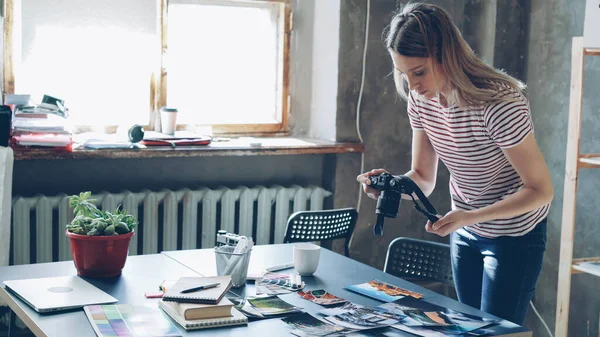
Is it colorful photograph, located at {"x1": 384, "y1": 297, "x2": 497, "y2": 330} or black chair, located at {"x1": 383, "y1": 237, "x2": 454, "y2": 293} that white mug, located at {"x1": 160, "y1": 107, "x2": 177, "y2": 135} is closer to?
black chair, located at {"x1": 383, "y1": 237, "x2": 454, "y2": 293}

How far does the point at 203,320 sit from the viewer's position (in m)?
1.65

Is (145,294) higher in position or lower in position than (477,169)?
lower

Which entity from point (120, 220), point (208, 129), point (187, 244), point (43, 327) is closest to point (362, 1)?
point (208, 129)

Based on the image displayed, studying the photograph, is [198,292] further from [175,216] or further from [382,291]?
[175,216]

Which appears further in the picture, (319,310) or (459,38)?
(459,38)

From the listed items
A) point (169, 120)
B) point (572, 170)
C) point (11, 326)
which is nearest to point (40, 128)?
point (169, 120)

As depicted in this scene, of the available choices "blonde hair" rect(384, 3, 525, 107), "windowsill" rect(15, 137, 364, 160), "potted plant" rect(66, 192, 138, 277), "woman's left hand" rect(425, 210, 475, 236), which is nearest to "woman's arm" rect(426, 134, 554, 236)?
"woman's left hand" rect(425, 210, 475, 236)

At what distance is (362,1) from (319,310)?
2079mm

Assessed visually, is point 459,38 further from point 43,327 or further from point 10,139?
point 10,139

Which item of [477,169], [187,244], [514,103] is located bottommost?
[187,244]

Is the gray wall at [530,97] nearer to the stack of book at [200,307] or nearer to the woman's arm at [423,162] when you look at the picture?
the woman's arm at [423,162]

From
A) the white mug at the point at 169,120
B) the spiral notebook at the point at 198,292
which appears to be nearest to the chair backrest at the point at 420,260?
the spiral notebook at the point at 198,292

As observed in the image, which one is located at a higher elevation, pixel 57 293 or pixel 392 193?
pixel 392 193

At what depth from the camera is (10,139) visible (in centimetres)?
290
